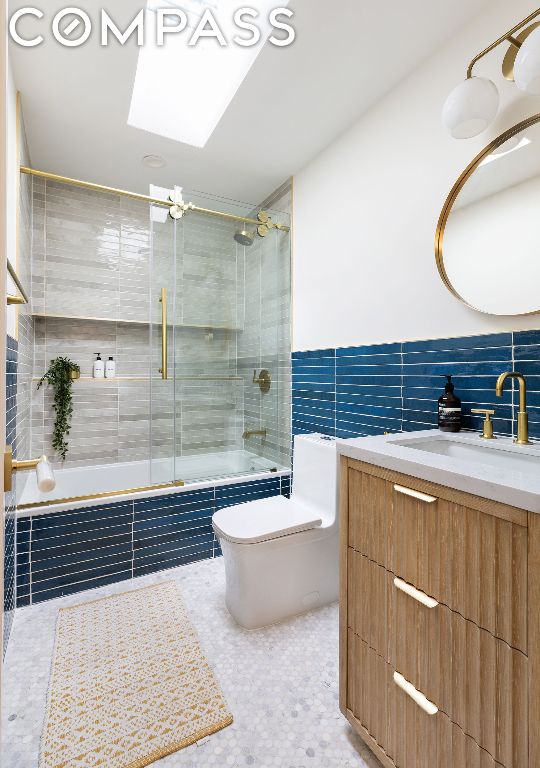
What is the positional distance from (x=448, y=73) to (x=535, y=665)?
197cm

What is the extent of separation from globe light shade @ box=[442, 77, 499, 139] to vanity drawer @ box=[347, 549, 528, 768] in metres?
1.46

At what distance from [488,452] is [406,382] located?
0.50 m

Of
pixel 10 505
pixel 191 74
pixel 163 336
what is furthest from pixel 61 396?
pixel 191 74

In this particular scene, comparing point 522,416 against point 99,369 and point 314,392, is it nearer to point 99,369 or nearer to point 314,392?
point 314,392

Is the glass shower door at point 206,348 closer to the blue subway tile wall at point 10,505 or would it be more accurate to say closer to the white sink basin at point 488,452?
the blue subway tile wall at point 10,505

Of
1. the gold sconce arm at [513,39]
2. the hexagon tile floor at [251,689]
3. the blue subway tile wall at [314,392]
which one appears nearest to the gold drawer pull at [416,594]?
the hexagon tile floor at [251,689]

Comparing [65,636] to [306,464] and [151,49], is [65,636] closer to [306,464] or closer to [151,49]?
[306,464]

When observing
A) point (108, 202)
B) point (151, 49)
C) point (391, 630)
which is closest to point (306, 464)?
point (391, 630)

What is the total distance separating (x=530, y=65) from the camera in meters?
1.07

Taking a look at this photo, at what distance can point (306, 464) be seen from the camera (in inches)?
80.5

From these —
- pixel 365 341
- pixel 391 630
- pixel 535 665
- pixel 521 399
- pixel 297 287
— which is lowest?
pixel 391 630

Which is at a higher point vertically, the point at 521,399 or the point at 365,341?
the point at 365,341

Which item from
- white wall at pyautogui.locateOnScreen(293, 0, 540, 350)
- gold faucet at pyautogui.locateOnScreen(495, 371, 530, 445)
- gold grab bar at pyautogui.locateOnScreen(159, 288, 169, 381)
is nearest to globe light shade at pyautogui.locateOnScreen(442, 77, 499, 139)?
white wall at pyautogui.locateOnScreen(293, 0, 540, 350)

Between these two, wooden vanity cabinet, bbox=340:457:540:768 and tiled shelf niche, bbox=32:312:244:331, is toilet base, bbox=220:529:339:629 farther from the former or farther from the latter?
tiled shelf niche, bbox=32:312:244:331
